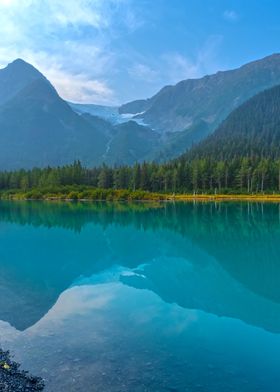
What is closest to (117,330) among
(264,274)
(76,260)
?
(264,274)

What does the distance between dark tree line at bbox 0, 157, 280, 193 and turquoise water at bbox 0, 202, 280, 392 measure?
87.7m

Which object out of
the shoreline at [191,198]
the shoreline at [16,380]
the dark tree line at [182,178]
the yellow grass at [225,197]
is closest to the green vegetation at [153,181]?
the dark tree line at [182,178]

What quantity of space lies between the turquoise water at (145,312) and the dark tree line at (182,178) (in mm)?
87684

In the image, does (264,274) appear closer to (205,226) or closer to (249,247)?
(249,247)

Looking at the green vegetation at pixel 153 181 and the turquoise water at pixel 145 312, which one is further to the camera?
the green vegetation at pixel 153 181

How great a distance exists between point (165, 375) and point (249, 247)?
29.2m

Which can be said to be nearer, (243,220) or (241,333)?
(241,333)

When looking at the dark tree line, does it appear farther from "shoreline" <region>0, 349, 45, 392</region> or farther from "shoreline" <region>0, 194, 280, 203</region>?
"shoreline" <region>0, 349, 45, 392</region>

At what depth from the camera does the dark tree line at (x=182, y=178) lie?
133 metres

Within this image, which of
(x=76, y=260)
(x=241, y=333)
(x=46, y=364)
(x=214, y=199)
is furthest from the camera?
(x=214, y=199)

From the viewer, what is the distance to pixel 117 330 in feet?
60.5

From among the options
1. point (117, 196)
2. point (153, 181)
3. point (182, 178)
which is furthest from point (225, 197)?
point (117, 196)

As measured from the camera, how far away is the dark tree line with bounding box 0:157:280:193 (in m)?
133

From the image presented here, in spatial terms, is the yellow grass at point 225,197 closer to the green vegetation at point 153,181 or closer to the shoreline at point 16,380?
the green vegetation at point 153,181
